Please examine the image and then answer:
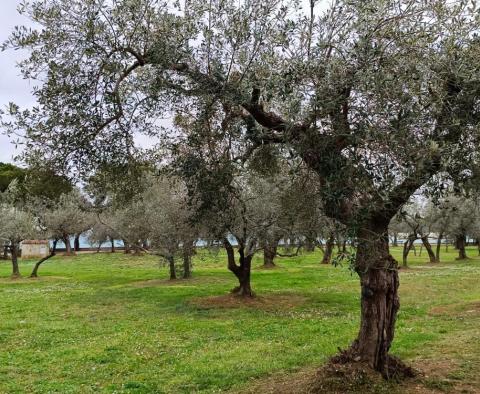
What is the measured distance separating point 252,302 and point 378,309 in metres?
13.8

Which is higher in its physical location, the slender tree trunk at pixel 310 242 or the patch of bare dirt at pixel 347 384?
the slender tree trunk at pixel 310 242

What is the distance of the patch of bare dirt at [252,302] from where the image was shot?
72.2 ft

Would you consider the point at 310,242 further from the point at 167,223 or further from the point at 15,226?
the point at 15,226

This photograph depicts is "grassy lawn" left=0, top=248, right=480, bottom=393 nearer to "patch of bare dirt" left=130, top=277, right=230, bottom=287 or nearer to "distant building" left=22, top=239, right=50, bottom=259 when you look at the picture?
"patch of bare dirt" left=130, top=277, right=230, bottom=287

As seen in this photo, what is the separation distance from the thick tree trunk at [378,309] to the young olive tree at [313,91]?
25mm

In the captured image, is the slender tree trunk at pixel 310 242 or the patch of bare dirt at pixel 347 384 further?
the slender tree trunk at pixel 310 242

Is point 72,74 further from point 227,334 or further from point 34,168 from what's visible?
point 227,334

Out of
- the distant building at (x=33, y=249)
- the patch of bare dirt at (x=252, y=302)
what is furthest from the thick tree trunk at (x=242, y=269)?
the distant building at (x=33, y=249)

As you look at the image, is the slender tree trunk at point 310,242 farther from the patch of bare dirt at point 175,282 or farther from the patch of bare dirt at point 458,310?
the patch of bare dirt at point 175,282

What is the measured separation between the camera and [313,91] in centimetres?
700

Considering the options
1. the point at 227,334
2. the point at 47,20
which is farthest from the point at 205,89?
the point at 227,334

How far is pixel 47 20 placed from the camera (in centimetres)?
802

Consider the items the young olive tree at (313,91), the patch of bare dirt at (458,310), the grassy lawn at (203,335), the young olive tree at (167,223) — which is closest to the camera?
the young olive tree at (313,91)

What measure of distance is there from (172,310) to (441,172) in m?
16.3
